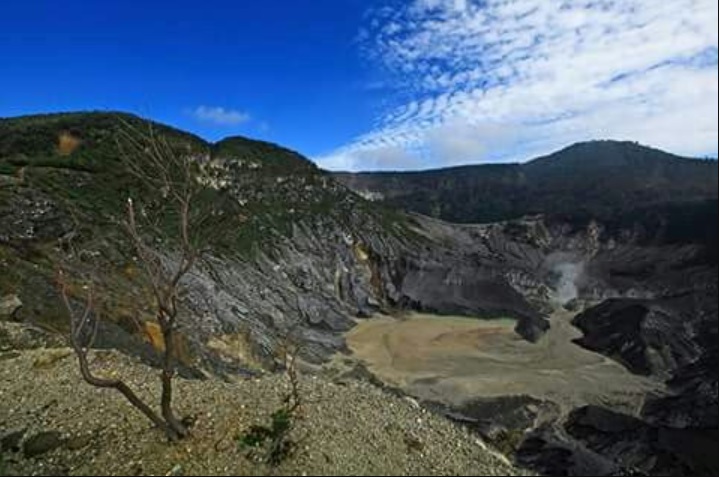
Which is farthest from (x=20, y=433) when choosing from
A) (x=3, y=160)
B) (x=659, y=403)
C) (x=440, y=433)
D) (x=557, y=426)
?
(x=3, y=160)

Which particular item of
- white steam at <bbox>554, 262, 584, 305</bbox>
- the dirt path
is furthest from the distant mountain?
the dirt path

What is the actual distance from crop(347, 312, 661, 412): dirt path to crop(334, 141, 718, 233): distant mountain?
38.4 meters

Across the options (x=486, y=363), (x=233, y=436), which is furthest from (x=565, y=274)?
(x=233, y=436)

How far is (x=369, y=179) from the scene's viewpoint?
165625 millimetres

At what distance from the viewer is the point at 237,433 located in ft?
46.6

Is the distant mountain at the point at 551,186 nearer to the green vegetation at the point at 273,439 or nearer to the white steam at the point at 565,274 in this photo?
the white steam at the point at 565,274

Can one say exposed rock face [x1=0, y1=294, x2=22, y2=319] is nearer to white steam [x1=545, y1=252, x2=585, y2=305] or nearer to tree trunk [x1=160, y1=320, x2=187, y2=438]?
tree trunk [x1=160, y1=320, x2=187, y2=438]

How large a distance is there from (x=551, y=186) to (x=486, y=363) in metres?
87.8

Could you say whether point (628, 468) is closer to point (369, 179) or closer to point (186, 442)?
point (186, 442)

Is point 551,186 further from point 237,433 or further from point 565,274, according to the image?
point 237,433

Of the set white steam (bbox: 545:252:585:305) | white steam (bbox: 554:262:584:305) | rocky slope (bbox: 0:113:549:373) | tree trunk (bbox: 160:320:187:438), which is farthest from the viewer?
white steam (bbox: 545:252:585:305)

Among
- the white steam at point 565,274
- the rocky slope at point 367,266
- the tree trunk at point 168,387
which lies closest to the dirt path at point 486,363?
the rocky slope at point 367,266

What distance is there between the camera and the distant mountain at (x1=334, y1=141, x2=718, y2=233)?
111 m

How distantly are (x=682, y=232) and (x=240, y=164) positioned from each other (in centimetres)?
5326
